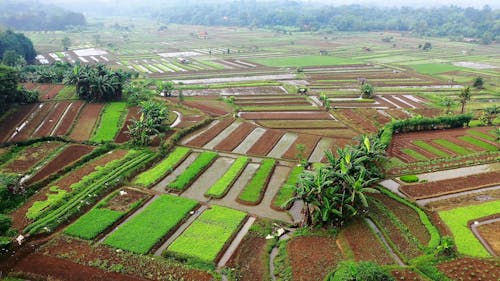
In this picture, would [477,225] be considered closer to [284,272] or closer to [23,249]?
[284,272]

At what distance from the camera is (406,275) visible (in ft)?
70.0

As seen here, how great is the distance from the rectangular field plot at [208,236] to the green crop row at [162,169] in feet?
24.2

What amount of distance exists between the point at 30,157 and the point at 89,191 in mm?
10352

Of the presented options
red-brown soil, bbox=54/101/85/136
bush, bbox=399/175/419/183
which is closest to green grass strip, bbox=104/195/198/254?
bush, bbox=399/175/419/183

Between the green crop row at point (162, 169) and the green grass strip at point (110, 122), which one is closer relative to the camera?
the green crop row at point (162, 169)

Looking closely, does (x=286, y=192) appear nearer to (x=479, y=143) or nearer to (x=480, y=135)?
(x=479, y=143)

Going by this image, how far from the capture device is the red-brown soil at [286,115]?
167 ft

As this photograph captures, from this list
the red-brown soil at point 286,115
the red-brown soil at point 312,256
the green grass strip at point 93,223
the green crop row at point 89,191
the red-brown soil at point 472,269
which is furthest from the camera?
the red-brown soil at point 286,115

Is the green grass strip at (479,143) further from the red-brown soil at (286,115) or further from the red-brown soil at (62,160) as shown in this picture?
the red-brown soil at (62,160)

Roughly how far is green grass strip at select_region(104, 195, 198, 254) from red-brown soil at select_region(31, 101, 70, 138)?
20383 mm

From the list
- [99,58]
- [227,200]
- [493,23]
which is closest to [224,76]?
[99,58]

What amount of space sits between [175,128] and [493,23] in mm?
168423

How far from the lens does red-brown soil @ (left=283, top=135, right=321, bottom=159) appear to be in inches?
1511

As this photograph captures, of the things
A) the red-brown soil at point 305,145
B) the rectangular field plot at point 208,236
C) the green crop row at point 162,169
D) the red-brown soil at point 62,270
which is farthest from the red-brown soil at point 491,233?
the green crop row at point 162,169
